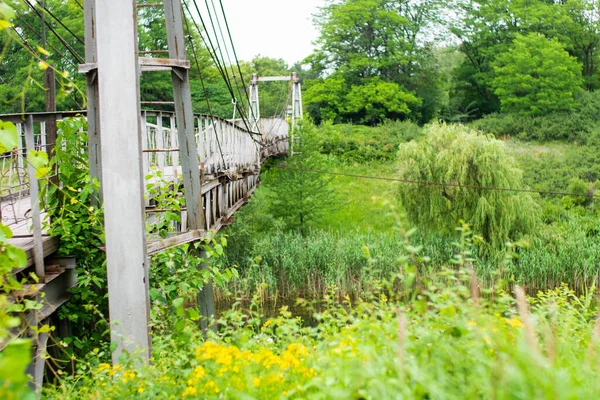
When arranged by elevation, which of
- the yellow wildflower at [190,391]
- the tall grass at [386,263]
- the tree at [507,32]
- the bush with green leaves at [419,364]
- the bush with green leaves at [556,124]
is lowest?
the tall grass at [386,263]

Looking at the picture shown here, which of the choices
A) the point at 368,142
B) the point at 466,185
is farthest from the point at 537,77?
the point at 466,185

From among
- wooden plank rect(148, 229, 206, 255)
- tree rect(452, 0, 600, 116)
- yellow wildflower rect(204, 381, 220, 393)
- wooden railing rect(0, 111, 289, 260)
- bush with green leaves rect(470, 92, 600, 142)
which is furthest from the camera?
tree rect(452, 0, 600, 116)

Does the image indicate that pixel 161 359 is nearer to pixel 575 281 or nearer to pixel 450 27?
pixel 575 281

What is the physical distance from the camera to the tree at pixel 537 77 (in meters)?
32.1

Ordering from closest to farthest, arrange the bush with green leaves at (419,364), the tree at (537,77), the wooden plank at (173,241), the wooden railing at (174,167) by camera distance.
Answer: the bush with green leaves at (419,364)
the wooden railing at (174,167)
the wooden plank at (173,241)
the tree at (537,77)

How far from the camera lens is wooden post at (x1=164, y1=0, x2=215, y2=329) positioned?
5.96 m

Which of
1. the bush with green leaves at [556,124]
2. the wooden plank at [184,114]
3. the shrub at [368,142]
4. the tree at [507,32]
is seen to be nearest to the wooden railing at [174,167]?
the wooden plank at [184,114]

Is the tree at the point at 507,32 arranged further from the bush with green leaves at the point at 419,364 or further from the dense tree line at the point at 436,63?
the bush with green leaves at the point at 419,364

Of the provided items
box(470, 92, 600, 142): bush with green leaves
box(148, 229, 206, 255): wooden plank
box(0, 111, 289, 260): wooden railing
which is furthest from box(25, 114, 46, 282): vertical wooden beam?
box(470, 92, 600, 142): bush with green leaves

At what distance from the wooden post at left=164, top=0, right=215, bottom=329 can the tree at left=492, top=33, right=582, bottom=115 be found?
29.2 metres

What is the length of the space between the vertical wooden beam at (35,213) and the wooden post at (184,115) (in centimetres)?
187

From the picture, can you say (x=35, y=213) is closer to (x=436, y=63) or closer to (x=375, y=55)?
(x=375, y=55)

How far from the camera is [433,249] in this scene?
1559cm

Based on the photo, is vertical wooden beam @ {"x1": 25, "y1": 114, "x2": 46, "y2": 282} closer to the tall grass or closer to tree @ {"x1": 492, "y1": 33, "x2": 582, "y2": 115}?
the tall grass
